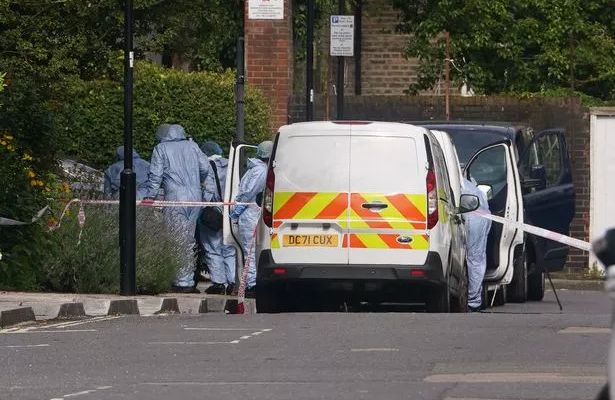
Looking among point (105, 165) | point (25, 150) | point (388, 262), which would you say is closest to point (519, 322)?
point (388, 262)

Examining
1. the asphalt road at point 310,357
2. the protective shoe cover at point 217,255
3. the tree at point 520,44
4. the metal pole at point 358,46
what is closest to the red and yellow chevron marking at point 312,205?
the asphalt road at point 310,357

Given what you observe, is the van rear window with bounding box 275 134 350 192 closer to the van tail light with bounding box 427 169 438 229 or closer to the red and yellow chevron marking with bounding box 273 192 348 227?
the red and yellow chevron marking with bounding box 273 192 348 227

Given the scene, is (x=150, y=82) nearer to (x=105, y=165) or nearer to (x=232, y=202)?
(x=105, y=165)

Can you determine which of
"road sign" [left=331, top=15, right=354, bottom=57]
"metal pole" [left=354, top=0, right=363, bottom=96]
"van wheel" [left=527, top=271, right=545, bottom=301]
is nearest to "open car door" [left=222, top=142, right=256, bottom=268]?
"van wheel" [left=527, top=271, right=545, bottom=301]

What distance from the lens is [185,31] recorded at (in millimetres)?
27359

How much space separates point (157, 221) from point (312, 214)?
3802 millimetres

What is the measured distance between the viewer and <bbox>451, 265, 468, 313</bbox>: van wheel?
1697 centimetres

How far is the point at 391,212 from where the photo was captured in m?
15.4

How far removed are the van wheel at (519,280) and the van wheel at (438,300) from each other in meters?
3.91

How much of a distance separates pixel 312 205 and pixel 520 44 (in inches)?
732

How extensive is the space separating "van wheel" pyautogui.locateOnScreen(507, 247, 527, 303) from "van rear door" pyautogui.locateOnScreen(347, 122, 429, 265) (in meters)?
4.52

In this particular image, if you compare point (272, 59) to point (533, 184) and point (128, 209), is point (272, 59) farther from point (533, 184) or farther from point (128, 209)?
point (128, 209)

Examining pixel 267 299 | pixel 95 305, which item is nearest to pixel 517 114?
pixel 267 299

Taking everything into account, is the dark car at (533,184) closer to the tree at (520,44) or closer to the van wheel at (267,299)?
the van wheel at (267,299)
